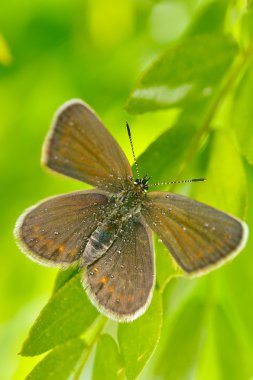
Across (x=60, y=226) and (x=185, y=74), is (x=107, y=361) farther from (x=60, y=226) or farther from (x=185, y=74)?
(x=185, y=74)

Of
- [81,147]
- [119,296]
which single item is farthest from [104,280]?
[81,147]

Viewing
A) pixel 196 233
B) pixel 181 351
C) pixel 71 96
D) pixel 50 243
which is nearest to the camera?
pixel 196 233

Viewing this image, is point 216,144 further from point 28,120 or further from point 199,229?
point 28,120

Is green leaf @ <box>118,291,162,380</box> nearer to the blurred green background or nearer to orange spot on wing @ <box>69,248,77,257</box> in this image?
orange spot on wing @ <box>69,248,77,257</box>

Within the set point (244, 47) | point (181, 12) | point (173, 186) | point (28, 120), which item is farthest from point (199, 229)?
point (181, 12)

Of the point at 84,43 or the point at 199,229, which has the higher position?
the point at 84,43

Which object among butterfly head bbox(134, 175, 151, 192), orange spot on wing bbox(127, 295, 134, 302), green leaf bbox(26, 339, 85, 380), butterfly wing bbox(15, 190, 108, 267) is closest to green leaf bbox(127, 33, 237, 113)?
butterfly head bbox(134, 175, 151, 192)
